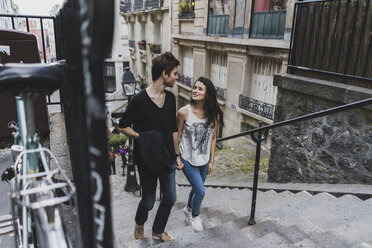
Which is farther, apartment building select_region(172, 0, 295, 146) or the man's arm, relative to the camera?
apartment building select_region(172, 0, 295, 146)

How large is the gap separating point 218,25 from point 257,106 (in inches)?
165

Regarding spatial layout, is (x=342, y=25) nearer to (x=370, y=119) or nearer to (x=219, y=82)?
(x=370, y=119)

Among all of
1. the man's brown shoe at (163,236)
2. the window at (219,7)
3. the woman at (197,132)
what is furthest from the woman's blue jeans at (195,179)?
the window at (219,7)

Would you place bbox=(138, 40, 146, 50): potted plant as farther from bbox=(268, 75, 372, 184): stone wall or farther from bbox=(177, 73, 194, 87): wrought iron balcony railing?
bbox=(268, 75, 372, 184): stone wall

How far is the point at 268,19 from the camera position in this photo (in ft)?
33.5

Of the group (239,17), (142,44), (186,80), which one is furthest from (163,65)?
(142,44)

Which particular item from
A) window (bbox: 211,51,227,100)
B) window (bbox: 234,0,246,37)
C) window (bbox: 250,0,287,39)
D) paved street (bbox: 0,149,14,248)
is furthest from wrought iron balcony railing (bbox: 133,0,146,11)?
paved street (bbox: 0,149,14,248)

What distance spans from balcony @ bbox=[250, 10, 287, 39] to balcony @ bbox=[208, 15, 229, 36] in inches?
64.4

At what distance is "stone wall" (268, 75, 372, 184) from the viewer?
3.99 m

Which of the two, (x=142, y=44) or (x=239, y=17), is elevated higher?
(x=239, y=17)

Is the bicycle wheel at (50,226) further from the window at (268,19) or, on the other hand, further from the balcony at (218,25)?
the balcony at (218,25)

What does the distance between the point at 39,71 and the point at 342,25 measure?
4.55 m

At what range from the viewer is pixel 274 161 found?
5422 mm

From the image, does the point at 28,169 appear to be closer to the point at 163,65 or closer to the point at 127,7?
the point at 163,65
